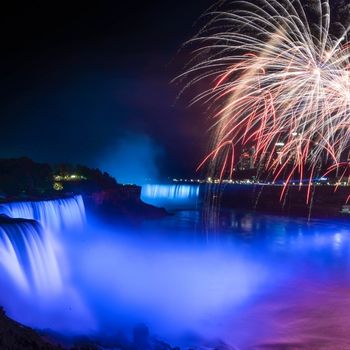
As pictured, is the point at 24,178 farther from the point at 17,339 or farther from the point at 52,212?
the point at 17,339

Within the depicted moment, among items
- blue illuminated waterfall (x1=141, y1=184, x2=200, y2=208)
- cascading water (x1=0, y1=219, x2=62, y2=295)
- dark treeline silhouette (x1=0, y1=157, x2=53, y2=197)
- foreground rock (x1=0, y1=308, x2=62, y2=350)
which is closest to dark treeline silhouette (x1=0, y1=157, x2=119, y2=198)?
dark treeline silhouette (x1=0, y1=157, x2=53, y2=197)

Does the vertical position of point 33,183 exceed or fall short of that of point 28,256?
it exceeds it

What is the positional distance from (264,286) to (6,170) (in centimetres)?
2153

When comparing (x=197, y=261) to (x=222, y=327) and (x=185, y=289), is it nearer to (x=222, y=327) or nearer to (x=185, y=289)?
(x=185, y=289)

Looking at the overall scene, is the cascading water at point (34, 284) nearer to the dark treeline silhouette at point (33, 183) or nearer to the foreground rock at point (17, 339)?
the foreground rock at point (17, 339)

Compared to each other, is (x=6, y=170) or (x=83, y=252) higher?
(x=6, y=170)

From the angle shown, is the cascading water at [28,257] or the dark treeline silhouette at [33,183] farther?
the dark treeline silhouette at [33,183]

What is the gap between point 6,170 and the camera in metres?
31.7

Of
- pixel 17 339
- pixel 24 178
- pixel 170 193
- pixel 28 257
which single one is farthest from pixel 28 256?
pixel 170 193

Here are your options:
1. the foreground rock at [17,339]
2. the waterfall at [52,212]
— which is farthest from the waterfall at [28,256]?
the foreground rock at [17,339]

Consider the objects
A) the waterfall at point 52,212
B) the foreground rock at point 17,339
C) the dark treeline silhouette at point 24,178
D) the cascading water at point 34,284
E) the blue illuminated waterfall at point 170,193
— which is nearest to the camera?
the foreground rock at point 17,339

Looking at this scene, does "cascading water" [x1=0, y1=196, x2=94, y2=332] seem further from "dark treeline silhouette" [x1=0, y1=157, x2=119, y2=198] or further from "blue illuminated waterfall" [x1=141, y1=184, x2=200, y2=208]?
"blue illuminated waterfall" [x1=141, y1=184, x2=200, y2=208]

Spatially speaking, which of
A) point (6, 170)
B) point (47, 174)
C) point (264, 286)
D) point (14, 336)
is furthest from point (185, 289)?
point (47, 174)

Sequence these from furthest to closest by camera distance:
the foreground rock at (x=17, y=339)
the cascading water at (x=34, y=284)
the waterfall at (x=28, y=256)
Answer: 1. the waterfall at (x=28, y=256)
2. the cascading water at (x=34, y=284)
3. the foreground rock at (x=17, y=339)
